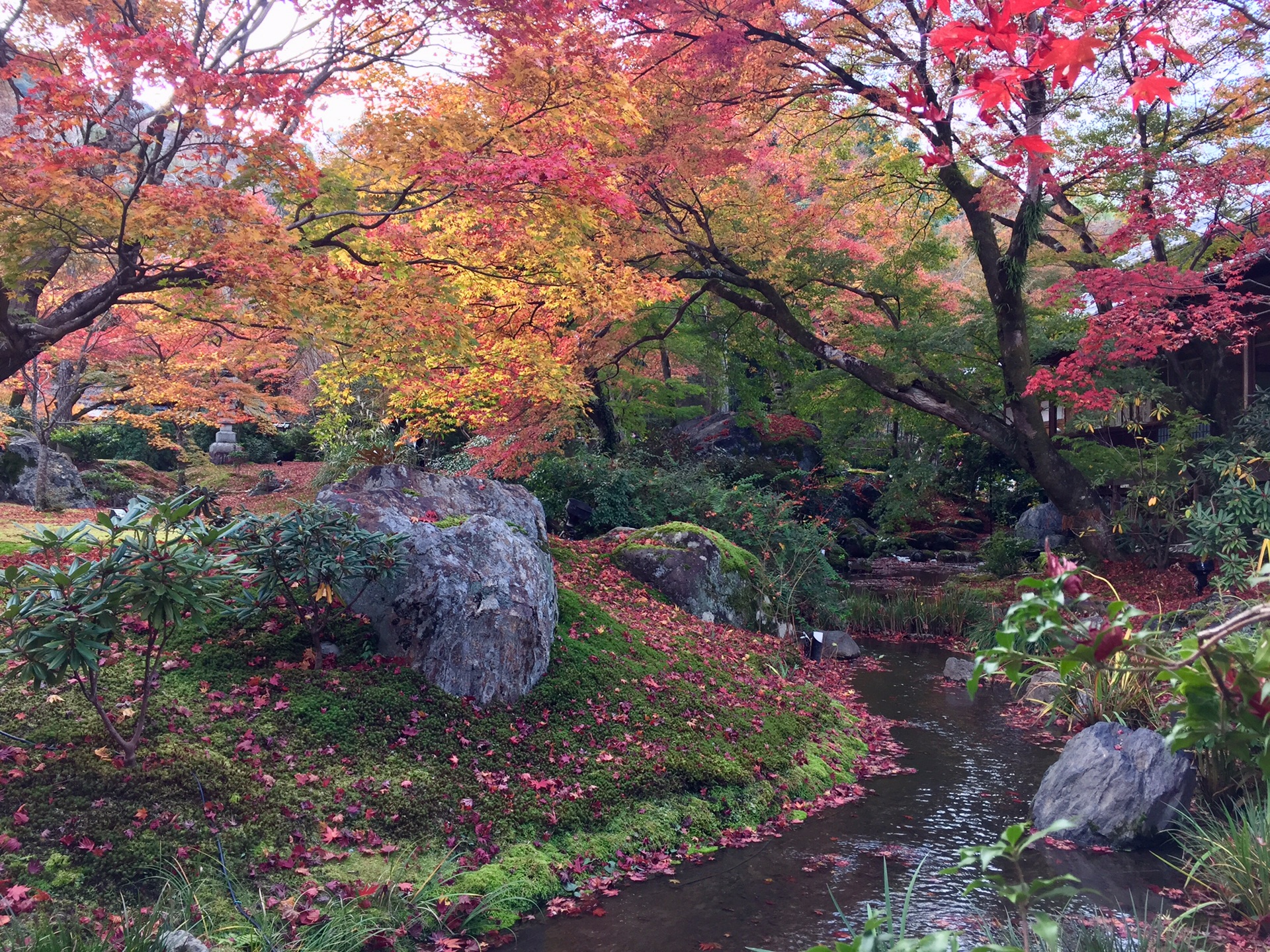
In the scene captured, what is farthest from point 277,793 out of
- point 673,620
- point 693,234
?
point 693,234

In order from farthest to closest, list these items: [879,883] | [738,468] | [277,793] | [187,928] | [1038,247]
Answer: [738,468] < [1038,247] < [879,883] < [277,793] < [187,928]

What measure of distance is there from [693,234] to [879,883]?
9.68 meters

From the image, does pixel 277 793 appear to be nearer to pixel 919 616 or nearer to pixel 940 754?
pixel 940 754

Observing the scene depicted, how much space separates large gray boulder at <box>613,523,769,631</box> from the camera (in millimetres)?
10023

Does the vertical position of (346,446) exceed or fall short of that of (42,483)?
it exceeds it

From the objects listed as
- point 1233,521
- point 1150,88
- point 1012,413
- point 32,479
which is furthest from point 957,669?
point 32,479

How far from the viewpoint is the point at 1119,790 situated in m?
5.48

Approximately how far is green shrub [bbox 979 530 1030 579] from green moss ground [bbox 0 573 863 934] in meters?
9.61

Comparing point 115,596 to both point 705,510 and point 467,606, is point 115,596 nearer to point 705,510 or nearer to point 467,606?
point 467,606

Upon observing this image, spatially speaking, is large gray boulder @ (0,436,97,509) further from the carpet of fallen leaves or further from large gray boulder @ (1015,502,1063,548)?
large gray boulder @ (1015,502,1063,548)

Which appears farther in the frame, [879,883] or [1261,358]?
[1261,358]

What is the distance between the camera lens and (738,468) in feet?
56.9

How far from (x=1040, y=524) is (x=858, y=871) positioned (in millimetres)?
15437

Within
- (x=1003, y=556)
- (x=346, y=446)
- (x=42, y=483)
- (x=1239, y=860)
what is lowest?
(x=1003, y=556)
